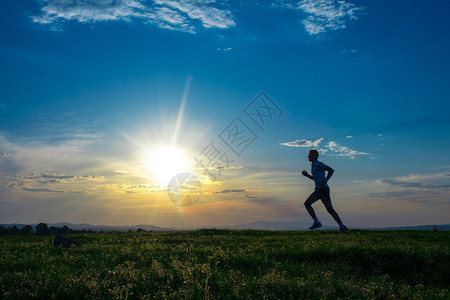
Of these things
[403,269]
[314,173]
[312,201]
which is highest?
[314,173]

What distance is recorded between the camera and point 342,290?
177 inches

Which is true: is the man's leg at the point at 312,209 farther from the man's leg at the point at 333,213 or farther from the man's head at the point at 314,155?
the man's head at the point at 314,155

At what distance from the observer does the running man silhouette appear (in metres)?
15.5

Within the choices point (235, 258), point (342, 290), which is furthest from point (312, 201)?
point (342, 290)

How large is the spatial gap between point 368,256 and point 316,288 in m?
3.52

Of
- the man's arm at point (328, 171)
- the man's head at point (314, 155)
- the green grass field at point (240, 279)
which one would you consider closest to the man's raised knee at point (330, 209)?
the man's arm at point (328, 171)

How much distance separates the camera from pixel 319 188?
1568 centimetres

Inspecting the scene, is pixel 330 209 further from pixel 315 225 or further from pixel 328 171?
pixel 328 171

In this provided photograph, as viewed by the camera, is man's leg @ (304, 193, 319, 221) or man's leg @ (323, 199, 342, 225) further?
man's leg @ (304, 193, 319, 221)

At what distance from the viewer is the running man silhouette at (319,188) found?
15.5m

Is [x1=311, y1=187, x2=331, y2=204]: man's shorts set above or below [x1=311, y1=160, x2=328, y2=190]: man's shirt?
below

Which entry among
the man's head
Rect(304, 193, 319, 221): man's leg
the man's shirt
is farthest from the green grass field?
the man's head

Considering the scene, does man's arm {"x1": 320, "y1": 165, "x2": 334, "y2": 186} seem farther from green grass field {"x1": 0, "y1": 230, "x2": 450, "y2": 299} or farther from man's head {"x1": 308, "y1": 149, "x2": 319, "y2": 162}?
green grass field {"x1": 0, "y1": 230, "x2": 450, "y2": 299}

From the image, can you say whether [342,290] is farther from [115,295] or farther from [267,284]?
[115,295]
